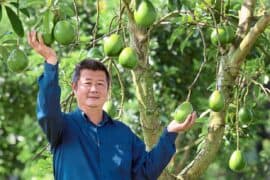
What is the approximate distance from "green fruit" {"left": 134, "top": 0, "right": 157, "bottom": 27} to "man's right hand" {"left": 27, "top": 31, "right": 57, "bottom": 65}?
342 millimetres

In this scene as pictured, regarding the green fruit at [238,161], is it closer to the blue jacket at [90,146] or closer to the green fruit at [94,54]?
the blue jacket at [90,146]

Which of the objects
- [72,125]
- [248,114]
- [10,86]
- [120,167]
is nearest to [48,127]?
[72,125]

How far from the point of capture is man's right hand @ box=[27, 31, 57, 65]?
8.26 feet

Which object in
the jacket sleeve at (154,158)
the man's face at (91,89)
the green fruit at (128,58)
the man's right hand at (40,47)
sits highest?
the man's right hand at (40,47)

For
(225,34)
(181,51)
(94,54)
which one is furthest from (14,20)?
(181,51)

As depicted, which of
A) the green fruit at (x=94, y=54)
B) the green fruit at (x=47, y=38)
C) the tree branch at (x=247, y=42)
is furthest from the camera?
the green fruit at (x=94, y=54)

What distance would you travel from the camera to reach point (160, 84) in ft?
20.1

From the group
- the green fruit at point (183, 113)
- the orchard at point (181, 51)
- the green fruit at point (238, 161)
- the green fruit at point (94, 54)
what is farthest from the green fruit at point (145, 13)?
the green fruit at point (238, 161)

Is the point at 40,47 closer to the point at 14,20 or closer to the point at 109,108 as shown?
the point at 14,20

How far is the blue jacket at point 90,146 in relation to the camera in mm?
2598

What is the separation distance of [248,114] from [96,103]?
929 millimetres

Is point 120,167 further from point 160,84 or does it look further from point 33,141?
point 33,141

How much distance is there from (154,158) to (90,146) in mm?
269

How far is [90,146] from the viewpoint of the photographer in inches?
110
